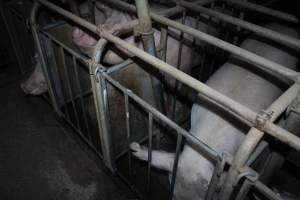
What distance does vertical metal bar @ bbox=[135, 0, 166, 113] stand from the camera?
1673 mm

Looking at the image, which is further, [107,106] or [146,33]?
[107,106]

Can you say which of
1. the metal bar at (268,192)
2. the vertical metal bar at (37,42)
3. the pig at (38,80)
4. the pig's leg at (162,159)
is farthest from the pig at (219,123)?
the pig at (38,80)

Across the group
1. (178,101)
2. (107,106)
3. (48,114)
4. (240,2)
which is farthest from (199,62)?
(48,114)

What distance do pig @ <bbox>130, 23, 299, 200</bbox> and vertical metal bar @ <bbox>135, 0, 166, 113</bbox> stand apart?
352 millimetres

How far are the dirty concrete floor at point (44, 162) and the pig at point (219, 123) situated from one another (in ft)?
2.48

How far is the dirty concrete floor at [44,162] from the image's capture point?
240 cm

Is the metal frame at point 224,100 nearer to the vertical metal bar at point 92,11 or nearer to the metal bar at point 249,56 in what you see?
the metal bar at point 249,56

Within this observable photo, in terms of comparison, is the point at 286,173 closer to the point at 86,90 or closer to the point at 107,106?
the point at 107,106

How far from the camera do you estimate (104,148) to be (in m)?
2.25

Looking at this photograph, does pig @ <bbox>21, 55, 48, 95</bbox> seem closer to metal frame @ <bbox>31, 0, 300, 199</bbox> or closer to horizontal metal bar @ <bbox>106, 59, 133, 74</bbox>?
metal frame @ <bbox>31, 0, 300, 199</bbox>

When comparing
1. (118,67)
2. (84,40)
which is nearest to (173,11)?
(118,67)

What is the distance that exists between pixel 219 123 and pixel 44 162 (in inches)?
68.0

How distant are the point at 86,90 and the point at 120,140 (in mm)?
728

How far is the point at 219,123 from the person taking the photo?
1.73m
